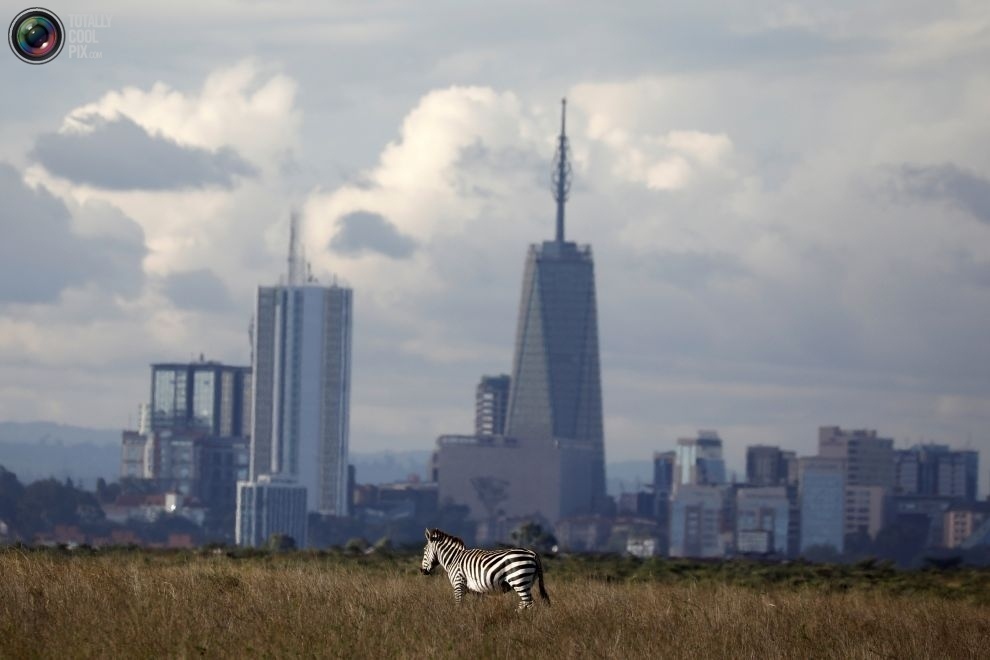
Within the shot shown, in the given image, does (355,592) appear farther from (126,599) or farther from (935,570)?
(935,570)

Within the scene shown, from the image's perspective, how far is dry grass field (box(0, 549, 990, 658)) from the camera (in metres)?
27.9

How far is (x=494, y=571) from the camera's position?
32750mm

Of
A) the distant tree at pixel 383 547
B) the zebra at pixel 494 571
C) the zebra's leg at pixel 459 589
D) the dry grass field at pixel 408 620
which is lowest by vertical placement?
the distant tree at pixel 383 547

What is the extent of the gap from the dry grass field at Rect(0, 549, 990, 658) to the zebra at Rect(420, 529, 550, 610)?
34 cm

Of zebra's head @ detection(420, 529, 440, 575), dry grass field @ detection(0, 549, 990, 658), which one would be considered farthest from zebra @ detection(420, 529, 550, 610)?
zebra's head @ detection(420, 529, 440, 575)

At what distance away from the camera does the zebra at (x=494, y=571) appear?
32375 mm

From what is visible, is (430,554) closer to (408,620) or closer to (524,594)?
(524,594)

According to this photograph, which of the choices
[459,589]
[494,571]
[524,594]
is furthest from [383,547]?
[524,594]

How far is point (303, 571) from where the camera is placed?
132 feet

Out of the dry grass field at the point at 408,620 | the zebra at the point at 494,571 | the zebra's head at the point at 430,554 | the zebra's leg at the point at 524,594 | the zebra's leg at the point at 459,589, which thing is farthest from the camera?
the zebra's head at the point at 430,554

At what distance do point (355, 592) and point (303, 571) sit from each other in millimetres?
5935

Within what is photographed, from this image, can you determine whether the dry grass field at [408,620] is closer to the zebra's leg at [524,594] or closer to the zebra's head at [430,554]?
the zebra's leg at [524,594]

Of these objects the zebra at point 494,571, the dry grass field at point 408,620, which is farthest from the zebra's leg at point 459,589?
the dry grass field at point 408,620

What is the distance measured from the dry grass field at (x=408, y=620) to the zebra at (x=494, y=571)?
1.12 feet
